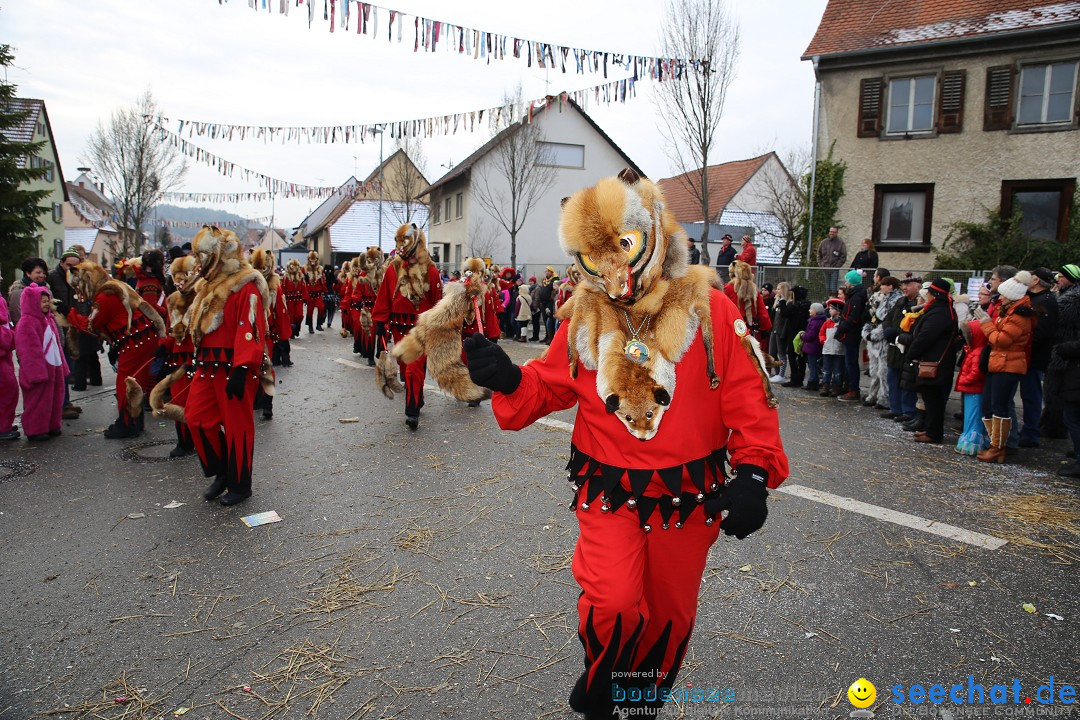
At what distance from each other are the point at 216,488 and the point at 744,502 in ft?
15.1

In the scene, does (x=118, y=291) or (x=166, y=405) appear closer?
(x=166, y=405)

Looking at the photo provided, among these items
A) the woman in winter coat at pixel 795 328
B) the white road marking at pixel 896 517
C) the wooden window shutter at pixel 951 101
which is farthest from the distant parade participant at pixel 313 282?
the wooden window shutter at pixel 951 101

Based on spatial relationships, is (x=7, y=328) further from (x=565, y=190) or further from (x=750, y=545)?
(x=565, y=190)

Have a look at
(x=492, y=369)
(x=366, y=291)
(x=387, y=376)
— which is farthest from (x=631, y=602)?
(x=366, y=291)

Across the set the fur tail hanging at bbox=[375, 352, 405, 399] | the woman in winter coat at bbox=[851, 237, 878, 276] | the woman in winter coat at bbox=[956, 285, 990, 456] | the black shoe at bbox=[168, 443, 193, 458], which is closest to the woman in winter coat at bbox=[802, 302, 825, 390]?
the woman in winter coat at bbox=[851, 237, 878, 276]

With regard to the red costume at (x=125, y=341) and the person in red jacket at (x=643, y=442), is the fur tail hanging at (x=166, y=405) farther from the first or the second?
the person in red jacket at (x=643, y=442)

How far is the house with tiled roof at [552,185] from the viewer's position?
32.8 meters

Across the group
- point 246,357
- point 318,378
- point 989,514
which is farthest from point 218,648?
point 318,378

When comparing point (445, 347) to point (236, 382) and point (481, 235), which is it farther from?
point (481, 235)

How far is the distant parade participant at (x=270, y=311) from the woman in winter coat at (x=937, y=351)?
7046 millimetres

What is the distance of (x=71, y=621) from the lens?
360 centimetres

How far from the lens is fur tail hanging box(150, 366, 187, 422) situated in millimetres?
5848

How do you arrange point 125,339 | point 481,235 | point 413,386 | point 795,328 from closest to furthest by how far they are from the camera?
point 125,339 < point 413,386 < point 795,328 < point 481,235

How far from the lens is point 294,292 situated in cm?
1611
